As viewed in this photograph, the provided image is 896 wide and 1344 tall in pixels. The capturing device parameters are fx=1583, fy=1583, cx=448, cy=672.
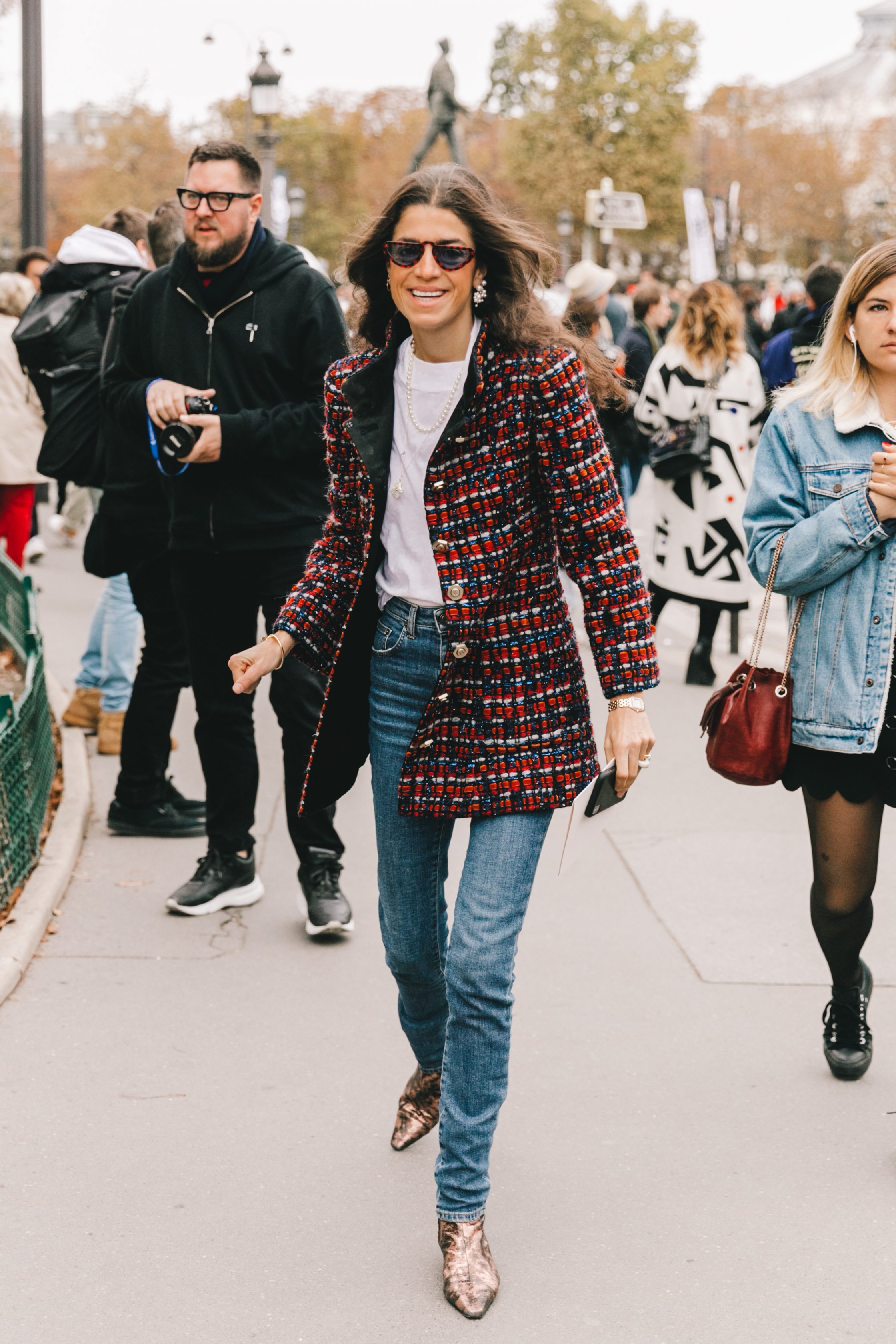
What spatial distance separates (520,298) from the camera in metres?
2.92

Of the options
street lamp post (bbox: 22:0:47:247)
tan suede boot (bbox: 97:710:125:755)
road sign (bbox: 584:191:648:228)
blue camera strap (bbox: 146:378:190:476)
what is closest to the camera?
blue camera strap (bbox: 146:378:190:476)

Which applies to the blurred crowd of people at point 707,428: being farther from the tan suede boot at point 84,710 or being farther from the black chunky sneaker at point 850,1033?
the black chunky sneaker at point 850,1033

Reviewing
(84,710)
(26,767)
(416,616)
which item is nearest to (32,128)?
(84,710)

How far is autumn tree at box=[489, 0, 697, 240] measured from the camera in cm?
6288

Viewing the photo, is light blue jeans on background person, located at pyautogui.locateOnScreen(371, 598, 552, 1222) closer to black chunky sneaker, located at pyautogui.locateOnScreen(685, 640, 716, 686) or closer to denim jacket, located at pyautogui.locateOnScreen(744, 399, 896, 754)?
denim jacket, located at pyautogui.locateOnScreen(744, 399, 896, 754)

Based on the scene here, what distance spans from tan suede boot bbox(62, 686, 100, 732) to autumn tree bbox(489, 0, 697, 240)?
190 feet

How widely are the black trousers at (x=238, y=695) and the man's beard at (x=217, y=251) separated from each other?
0.84 metres

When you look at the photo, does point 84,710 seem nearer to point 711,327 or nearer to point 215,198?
point 215,198

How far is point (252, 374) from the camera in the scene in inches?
184

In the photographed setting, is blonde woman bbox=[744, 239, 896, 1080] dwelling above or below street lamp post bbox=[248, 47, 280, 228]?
below

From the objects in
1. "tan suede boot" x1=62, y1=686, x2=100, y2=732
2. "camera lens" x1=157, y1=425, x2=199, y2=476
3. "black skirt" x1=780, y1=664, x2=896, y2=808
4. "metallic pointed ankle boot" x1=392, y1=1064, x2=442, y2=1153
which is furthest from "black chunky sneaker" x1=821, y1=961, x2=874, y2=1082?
"tan suede boot" x1=62, y1=686, x2=100, y2=732

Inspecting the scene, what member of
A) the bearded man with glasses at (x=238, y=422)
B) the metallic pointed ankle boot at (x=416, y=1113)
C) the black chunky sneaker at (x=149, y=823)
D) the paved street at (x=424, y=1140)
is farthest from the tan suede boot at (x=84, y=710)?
the metallic pointed ankle boot at (x=416, y=1113)

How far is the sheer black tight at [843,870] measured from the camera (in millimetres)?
3578

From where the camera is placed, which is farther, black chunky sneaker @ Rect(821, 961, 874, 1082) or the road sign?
the road sign
